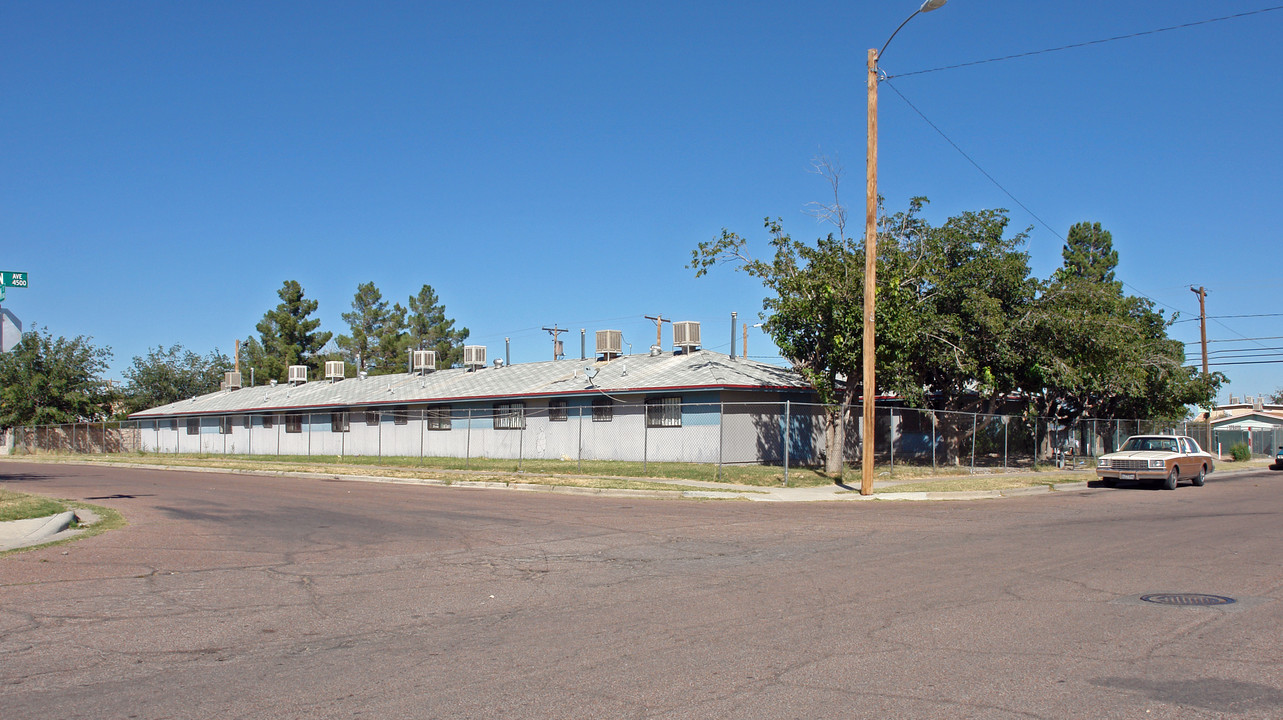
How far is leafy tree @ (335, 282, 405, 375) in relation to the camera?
7819 cm

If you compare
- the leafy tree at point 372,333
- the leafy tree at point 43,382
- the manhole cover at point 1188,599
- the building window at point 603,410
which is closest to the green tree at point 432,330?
the leafy tree at point 372,333

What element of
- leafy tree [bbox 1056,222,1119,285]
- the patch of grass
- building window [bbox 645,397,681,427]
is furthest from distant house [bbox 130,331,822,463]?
leafy tree [bbox 1056,222,1119,285]

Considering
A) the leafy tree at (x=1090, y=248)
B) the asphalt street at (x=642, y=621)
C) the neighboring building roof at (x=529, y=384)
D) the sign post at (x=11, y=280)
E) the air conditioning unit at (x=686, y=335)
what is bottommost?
the asphalt street at (x=642, y=621)

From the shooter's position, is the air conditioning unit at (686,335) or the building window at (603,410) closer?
the building window at (603,410)

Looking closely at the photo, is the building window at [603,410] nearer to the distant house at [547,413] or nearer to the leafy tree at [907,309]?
the distant house at [547,413]

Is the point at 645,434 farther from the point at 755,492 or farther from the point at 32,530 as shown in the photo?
the point at 32,530

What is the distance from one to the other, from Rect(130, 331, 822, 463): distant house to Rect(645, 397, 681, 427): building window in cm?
4

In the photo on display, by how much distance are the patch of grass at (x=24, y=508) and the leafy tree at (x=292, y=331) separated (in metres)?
60.2

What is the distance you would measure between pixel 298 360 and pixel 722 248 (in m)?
57.0

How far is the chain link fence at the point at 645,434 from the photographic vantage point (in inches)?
1201

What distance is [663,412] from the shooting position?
31312mm

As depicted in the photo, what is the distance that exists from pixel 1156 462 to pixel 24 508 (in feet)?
87.1

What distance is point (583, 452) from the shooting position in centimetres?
3344

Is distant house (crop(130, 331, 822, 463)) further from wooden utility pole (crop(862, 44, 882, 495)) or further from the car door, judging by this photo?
the car door
